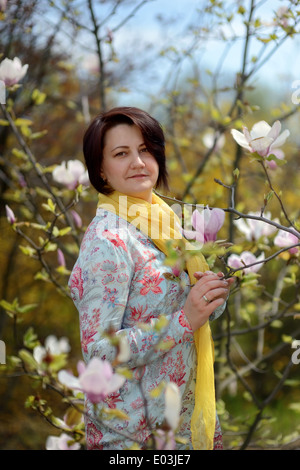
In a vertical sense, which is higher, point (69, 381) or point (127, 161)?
point (127, 161)

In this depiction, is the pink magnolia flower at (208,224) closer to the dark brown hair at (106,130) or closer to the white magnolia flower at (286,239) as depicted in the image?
the dark brown hair at (106,130)

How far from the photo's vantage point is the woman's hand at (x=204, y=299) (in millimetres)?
1310

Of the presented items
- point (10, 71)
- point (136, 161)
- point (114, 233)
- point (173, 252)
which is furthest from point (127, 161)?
point (10, 71)

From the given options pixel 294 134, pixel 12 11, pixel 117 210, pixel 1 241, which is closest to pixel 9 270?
pixel 1 241

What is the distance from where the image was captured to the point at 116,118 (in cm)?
149

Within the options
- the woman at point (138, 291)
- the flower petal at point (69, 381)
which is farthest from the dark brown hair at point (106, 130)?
the flower petal at point (69, 381)

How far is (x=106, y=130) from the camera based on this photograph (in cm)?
149

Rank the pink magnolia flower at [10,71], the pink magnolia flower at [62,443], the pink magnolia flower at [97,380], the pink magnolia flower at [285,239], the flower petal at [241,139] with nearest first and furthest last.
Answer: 1. the pink magnolia flower at [97,380]
2. the flower petal at [241,139]
3. the pink magnolia flower at [62,443]
4. the pink magnolia flower at [285,239]
5. the pink magnolia flower at [10,71]

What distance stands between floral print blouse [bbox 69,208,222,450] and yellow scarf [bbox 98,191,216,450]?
0.08 feet

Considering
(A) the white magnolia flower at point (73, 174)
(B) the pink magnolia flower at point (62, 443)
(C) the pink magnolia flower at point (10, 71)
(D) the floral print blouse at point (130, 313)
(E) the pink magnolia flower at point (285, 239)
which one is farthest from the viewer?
(A) the white magnolia flower at point (73, 174)

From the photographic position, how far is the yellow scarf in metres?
1.37

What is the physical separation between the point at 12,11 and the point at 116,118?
1542 millimetres

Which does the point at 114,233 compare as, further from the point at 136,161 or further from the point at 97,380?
the point at 97,380

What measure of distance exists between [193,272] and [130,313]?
196 millimetres
